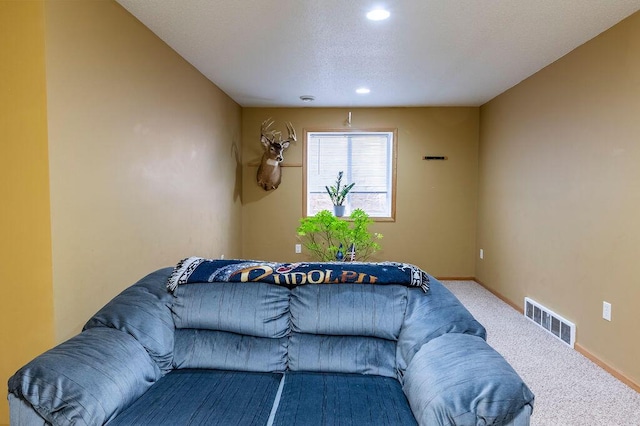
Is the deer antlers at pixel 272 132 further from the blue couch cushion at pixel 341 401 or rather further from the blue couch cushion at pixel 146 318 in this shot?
the blue couch cushion at pixel 341 401

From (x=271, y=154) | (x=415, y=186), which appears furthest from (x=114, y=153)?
(x=415, y=186)

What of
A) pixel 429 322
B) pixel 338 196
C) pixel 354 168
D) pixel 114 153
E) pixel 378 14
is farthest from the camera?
pixel 354 168

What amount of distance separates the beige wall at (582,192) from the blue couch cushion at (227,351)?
2.38 m

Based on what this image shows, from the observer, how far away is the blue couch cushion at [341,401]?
137cm

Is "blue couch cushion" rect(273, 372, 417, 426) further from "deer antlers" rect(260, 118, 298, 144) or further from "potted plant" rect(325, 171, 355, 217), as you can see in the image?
"deer antlers" rect(260, 118, 298, 144)

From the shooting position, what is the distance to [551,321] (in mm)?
3490

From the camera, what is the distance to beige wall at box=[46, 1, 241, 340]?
6.46ft

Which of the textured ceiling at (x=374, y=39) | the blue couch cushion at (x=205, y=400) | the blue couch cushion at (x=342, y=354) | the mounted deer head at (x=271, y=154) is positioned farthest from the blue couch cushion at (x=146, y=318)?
the mounted deer head at (x=271, y=154)

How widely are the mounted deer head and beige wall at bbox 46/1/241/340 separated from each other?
1309 mm

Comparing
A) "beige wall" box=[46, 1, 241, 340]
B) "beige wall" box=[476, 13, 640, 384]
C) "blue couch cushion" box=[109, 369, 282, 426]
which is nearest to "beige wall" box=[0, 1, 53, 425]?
"beige wall" box=[46, 1, 241, 340]

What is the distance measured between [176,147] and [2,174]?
155 centimetres

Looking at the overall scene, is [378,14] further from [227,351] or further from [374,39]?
[227,351]

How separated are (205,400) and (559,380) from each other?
2.40m

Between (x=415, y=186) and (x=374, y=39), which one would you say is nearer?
(x=374, y=39)
